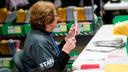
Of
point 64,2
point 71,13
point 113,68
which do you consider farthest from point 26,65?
point 64,2

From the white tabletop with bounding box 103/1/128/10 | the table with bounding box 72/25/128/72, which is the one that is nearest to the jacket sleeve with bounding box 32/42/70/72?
the table with bounding box 72/25/128/72

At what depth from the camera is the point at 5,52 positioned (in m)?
4.67

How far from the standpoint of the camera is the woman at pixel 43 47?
94.5 inches

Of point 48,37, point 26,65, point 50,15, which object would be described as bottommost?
point 26,65

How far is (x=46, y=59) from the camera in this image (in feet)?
7.88

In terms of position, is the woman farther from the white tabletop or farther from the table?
the white tabletop

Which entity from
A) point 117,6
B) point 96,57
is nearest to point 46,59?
point 96,57

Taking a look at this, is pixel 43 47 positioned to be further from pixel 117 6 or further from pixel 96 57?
pixel 117 6

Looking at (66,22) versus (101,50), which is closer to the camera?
(101,50)

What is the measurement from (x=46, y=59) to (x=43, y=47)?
0.28ft

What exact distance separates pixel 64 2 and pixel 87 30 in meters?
0.63

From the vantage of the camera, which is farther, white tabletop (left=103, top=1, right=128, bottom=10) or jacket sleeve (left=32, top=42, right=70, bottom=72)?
white tabletop (left=103, top=1, right=128, bottom=10)

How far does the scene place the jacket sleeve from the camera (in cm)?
239

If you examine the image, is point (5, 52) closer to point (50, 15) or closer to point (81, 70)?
point (50, 15)
